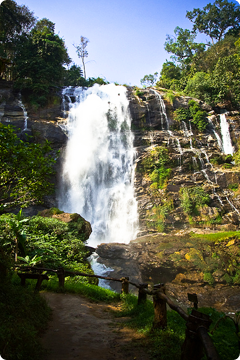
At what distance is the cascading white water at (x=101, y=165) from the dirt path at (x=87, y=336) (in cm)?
1053

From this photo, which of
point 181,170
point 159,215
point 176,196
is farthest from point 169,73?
point 159,215

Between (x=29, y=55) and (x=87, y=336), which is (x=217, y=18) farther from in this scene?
(x=87, y=336)

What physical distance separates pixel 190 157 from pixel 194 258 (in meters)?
11.8

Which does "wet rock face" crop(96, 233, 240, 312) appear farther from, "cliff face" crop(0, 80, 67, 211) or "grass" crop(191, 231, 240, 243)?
"cliff face" crop(0, 80, 67, 211)

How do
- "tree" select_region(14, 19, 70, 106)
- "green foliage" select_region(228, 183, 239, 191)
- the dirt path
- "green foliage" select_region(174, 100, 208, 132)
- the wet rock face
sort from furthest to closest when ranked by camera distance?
1. "green foliage" select_region(174, 100, 208, 132)
2. "tree" select_region(14, 19, 70, 106)
3. "green foliage" select_region(228, 183, 239, 191)
4. the wet rock face
5. the dirt path

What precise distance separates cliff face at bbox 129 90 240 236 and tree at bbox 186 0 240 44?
24.5m

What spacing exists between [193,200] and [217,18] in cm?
4046

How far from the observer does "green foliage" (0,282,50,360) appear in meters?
2.50

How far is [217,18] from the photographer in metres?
39.7

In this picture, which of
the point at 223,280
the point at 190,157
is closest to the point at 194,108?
the point at 190,157

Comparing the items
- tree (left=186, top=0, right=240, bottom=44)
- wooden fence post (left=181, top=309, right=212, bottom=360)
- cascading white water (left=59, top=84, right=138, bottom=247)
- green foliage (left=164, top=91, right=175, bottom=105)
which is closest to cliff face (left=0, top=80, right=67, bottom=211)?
cascading white water (left=59, top=84, right=138, bottom=247)

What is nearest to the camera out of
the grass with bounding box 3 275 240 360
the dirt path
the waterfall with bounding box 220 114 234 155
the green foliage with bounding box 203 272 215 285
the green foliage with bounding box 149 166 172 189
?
the grass with bounding box 3 275 240 360

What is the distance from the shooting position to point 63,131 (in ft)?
68.7

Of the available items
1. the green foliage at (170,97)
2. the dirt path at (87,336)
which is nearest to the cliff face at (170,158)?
the green foliage at (170,97)
